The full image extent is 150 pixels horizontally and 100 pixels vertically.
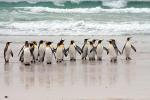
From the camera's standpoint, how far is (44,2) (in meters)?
52.4

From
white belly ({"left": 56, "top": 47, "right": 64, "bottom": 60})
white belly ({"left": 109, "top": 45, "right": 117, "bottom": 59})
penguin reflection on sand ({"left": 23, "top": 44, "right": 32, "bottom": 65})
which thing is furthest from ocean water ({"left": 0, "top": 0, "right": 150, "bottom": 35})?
penguin reflection on sand ({"left": 23, "top": 44, "right": 32, "bottom": 65})

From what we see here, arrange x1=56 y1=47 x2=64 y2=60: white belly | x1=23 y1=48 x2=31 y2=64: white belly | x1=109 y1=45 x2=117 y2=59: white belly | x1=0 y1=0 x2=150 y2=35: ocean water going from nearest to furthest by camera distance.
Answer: x1=23 y1=48 x2=31 y2=64: white belly
x1=56 y1=47 x2=64 y2=60: white belly
x1=109 y1=45 x2=117 y2=59: white belly
x1=0 y1=0 x2=150 y2=35: ocean water

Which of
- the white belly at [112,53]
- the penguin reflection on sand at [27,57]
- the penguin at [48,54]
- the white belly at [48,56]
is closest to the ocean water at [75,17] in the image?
the white belly at [112,53]

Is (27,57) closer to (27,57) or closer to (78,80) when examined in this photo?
(27,57)

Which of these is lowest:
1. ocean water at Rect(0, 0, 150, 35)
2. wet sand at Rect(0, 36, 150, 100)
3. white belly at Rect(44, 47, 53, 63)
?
wet sand at Rect(0, 36, 150, 100)

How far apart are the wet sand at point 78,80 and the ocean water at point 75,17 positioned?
11.8 m

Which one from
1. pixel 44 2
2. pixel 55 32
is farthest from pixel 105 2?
pixel 55 32

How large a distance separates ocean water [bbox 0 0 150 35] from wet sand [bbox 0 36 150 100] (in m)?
11.8

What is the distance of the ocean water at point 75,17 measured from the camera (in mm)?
30859

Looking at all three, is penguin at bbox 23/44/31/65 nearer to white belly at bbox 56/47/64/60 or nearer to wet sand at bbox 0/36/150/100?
wet sand at bbox 0/36/150/100

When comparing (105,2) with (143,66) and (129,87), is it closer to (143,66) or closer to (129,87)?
(143,66)

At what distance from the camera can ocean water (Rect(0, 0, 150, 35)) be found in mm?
30859

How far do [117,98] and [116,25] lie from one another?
2170 cm

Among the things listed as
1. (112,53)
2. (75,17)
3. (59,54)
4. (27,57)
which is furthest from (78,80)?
(75,17)
